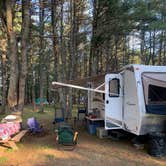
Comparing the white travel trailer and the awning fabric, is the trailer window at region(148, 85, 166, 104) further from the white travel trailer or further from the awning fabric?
the awning fabric

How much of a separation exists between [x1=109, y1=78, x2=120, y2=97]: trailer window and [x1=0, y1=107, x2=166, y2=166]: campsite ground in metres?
1.51

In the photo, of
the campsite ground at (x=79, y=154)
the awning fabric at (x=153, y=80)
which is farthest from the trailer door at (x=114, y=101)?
the awning fabric at (x=153, y=80)

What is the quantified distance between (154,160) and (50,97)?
98.8 ft

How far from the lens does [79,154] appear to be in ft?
22.6

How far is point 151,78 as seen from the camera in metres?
7.14

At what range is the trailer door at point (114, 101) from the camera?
803 centimetres

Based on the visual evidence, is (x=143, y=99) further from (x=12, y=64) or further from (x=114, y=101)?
(x=12, y=64)

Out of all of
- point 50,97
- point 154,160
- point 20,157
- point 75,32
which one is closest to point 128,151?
point 154,160

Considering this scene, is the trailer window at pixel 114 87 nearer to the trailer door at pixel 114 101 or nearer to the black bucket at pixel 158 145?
the trailer door at pixel 114 101

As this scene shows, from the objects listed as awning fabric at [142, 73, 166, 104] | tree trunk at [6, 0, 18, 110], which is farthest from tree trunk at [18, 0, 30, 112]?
awning fabric at [142, 73, 166, 104]

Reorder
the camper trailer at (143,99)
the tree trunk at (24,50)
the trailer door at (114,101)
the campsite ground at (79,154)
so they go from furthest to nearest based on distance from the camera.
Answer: the tree trunk at (24,50) → the trailer door at (114,101) → the camper trailer at (143,99) → the campsite ground at (79,154)

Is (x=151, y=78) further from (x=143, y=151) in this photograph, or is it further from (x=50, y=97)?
(x=50, y=97)

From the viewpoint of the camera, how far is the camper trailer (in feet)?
22.8

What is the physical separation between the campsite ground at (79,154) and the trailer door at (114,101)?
79cm
